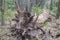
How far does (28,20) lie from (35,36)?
712 millimetres

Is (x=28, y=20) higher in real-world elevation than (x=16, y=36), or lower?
higher

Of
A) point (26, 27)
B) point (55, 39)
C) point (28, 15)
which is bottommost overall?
point (55, 39)

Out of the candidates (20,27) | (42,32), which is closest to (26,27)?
(20,27)

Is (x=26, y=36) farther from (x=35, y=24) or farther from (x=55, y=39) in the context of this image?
(x=55, y=39)

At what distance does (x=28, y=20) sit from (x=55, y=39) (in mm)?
1333

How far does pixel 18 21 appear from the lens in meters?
6.71

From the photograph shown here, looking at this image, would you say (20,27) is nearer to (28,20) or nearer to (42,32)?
(28,20)

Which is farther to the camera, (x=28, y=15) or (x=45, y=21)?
(x=45, y=21)

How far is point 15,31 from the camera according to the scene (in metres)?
6.60

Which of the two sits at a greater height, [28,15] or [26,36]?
[28,15]

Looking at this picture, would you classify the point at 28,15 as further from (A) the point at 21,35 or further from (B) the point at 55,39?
(B) the point at 55,39

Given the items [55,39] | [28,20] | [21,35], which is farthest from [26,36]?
[55,39]

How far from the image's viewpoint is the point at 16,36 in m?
6.64

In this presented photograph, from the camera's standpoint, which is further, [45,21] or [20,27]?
[45,21]
